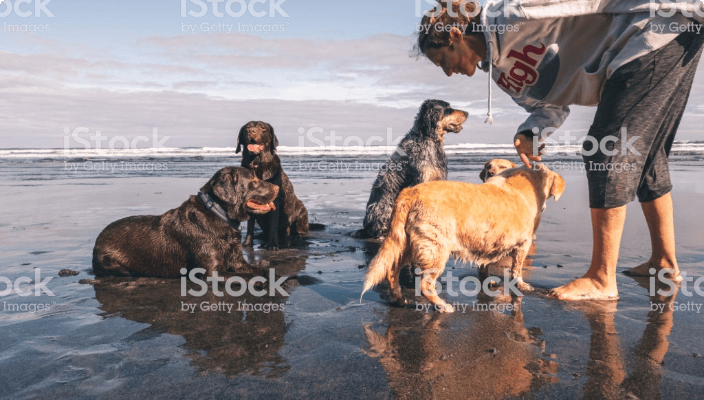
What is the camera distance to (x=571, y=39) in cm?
331

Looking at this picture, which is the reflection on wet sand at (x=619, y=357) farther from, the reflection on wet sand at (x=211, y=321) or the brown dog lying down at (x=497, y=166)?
the brown dog lying down at (x=497, y=166)

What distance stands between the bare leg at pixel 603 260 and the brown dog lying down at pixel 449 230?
427 mm

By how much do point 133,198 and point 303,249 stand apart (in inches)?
251

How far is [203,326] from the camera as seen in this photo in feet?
10.0

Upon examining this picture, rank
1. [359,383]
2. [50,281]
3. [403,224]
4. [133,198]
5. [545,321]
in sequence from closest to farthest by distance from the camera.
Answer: [359,383] < [545,321] < [403,224] < [50,281] < [133,198]

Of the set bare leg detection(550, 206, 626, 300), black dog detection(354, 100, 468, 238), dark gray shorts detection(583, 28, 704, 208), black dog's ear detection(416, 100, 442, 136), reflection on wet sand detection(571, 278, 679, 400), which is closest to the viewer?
reflection on wet sand detection(571, 278, 679, 400)

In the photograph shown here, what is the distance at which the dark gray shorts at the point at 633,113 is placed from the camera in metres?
3.14

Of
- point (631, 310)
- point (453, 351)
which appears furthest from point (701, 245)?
point (453, 351)

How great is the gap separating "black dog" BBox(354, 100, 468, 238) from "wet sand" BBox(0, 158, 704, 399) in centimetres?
166

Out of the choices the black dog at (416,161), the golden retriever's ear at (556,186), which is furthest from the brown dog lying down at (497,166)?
the golden retriever's ear at (556,186)

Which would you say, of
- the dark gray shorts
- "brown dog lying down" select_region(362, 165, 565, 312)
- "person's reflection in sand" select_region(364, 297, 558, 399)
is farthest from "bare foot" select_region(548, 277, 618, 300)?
the dark gray shorts

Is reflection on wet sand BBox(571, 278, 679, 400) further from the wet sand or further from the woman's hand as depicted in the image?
the woman's hand

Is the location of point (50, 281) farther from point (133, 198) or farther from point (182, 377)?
point (133, 198)

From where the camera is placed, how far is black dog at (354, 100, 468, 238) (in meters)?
6.41
